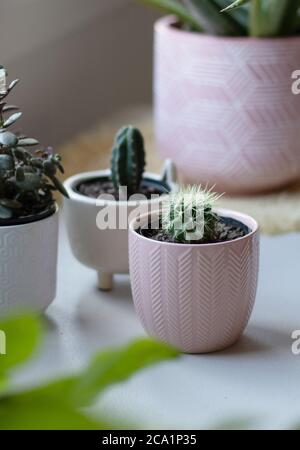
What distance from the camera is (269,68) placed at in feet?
Answer: 4.51

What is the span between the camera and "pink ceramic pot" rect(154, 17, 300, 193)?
1.37 metres

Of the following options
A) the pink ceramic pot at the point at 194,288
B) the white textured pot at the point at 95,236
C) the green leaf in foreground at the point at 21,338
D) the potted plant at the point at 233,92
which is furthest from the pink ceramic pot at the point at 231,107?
the green leaf in foreground at the point at 21,338

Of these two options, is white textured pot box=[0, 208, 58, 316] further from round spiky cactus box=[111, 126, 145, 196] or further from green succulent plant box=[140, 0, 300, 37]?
green succulent plant box=[140, 0, 300, 37]

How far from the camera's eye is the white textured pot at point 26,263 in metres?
0.94

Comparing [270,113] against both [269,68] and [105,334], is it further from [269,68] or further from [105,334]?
[105,334]

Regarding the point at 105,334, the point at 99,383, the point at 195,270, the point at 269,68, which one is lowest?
the point at 105,334

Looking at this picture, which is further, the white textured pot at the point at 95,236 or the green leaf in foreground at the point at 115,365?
the white textured pot at the point at 95,236

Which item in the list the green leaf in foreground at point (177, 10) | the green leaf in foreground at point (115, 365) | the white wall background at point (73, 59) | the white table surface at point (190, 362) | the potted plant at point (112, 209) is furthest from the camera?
the white wall background at point (73, 59)

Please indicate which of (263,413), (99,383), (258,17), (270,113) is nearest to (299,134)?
(270,113)

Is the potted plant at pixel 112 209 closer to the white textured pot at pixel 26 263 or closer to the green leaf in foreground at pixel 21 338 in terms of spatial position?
the white textured pot at pixel 26 263

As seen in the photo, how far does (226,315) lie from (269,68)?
0.60 metres

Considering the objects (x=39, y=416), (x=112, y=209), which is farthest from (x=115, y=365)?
(x=112, y=209)

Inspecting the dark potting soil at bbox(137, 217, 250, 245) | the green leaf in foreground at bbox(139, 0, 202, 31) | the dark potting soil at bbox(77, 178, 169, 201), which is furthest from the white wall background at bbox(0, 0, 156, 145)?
the dark potting soil at bbox(137, 217, 250, 245)

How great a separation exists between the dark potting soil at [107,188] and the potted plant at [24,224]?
134 millimetres
